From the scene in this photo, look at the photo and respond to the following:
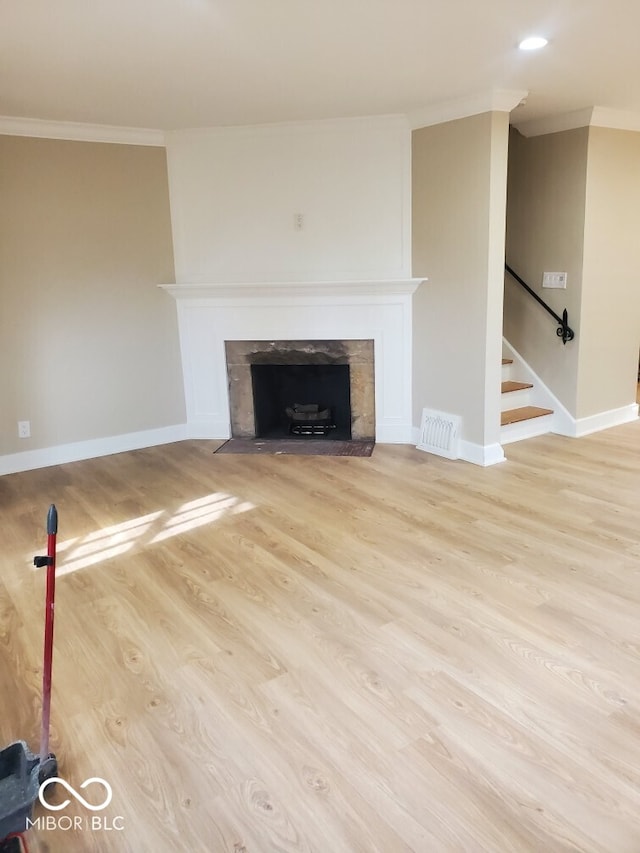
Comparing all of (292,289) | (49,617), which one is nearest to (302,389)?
(292,289)

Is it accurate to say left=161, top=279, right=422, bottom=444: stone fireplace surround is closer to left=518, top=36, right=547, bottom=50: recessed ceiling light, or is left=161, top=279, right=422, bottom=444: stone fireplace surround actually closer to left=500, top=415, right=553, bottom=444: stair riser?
left=500, top=415, right=553, bottom=444: stair riser

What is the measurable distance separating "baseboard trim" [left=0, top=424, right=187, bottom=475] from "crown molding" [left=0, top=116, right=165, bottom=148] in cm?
211

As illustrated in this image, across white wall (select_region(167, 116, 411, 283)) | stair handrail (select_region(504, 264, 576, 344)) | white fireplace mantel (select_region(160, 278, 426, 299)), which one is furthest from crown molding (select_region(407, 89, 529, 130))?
stair handrail (select_region(504, 264, 576, 344))

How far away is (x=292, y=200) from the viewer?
15.3 feet

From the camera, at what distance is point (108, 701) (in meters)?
2.12

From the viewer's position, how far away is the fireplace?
4.91m

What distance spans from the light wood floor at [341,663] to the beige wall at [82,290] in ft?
2.87

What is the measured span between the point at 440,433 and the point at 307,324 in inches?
51.0

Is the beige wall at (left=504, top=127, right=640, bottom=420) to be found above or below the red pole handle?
above

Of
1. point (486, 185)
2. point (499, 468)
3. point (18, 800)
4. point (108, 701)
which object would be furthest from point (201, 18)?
point (499, 468)

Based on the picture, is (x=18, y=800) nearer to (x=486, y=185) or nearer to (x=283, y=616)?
(x=283, y=616)

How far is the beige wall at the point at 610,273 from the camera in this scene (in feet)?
15.1

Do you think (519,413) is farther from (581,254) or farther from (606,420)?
(581,254)

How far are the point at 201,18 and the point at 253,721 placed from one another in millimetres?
2630
